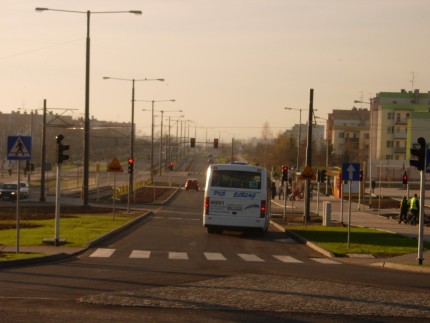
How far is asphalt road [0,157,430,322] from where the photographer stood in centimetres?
1198

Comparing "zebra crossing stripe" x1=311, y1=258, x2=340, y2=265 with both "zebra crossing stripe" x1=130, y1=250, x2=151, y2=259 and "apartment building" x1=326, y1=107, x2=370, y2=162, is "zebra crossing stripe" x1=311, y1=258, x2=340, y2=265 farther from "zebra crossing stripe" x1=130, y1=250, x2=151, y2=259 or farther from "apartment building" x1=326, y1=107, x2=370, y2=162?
"apartment building" x1=326, y1=107, x2=370, y2=162

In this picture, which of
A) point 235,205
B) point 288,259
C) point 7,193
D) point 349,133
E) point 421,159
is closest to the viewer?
point 421,159

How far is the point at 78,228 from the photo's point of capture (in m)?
31.8

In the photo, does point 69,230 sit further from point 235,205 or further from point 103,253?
point 103,253

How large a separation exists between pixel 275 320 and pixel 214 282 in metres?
4.24

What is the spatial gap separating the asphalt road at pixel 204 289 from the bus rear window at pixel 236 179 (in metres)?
7.73

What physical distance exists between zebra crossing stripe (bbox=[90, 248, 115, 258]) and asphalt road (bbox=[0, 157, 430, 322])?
0.03 metres

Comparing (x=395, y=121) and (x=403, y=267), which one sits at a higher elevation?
(x=395, y=121)

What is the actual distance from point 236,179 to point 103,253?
1047 centimetres

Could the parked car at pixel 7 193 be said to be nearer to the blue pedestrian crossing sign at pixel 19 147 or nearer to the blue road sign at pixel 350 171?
the blue road sign at pixel 350 171

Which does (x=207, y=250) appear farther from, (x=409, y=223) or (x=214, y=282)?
(x=409, y=223)

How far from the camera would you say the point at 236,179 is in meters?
32.4

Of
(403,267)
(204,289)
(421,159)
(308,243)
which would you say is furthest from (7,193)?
(204,289)

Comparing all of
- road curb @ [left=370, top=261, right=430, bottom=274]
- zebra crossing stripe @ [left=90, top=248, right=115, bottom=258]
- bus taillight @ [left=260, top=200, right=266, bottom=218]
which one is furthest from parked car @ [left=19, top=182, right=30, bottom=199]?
road curb @ [left=370, top=261, right=430, bottom=274]
